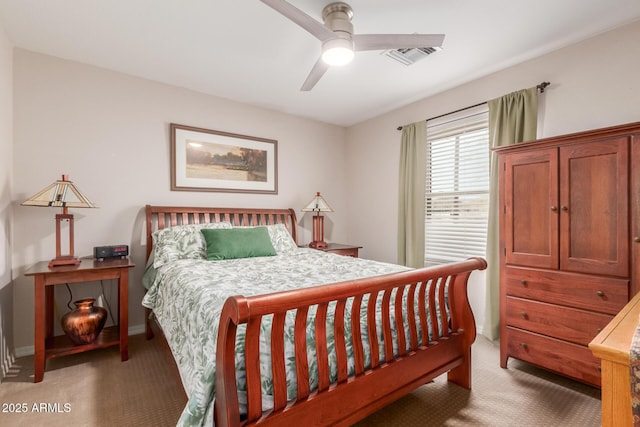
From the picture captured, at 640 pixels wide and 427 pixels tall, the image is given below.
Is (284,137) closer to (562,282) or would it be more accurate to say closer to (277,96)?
(277,96)

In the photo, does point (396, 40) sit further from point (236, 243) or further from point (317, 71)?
point (236, 243)

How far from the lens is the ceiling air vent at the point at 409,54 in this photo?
98.6 inches

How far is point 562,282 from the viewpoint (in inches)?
80.0

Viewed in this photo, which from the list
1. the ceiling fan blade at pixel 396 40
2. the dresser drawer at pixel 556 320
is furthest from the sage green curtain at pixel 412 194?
the ceiling fan blade at pixel 396 40

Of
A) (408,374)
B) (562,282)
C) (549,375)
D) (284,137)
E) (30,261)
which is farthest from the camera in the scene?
(284,137)

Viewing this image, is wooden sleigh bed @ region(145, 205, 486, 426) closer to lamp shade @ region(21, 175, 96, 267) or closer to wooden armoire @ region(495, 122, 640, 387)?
wooden armoire @ region(495, 122, 640, 387)

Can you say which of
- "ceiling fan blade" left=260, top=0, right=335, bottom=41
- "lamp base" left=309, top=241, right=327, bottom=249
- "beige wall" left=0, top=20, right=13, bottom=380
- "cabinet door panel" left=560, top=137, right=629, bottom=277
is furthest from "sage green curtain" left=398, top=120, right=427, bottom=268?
"beige wall" left=0, top=20, right=13, bottom=380

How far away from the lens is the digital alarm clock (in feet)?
8.49

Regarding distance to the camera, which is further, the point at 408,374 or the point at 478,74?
the point at 478,74

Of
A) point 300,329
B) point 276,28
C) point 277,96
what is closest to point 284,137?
point 277,96

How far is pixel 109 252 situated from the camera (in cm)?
265

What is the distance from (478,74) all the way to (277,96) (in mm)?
2121

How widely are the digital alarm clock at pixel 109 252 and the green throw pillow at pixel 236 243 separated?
695 mm

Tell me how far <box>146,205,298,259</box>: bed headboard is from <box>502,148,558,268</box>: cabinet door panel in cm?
238
